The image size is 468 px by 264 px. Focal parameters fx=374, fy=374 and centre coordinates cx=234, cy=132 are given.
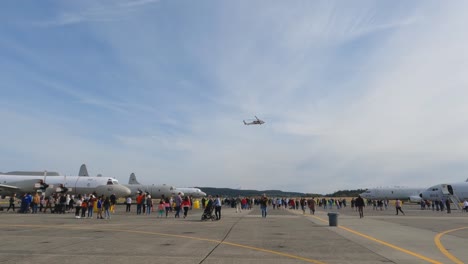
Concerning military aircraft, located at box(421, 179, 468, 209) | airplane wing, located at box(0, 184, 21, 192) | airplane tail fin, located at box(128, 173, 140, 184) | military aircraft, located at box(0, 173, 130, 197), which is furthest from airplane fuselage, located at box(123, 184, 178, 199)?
military aircraft, located at box(421, 179, 468, 209)

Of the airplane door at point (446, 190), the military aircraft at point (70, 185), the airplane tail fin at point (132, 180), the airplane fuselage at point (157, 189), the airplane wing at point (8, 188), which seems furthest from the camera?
the airplane tail fin at point (132, 180)

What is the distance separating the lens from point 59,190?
44.3 metres

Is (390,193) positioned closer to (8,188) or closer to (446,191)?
(446,191)

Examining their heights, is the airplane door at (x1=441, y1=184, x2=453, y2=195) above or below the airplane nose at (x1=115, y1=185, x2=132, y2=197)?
above

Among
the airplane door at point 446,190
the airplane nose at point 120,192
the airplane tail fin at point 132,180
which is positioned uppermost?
the airplane tail fin at point 132,180

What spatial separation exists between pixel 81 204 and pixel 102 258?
18.0 meters

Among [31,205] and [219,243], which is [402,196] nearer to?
[31,205]

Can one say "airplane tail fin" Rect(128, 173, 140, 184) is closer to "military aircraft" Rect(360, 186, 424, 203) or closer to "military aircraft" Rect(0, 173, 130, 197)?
"military aircraft" Rect(0, 173, 130, 197)

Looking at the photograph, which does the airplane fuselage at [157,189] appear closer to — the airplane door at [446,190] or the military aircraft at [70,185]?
the military aircraft at [70,185]

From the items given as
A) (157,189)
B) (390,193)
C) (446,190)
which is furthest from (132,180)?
(446,190)

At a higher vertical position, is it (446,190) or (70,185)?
(70,185)

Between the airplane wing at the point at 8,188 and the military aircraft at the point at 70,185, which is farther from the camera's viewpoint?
the military aircraft at the point at 70,185

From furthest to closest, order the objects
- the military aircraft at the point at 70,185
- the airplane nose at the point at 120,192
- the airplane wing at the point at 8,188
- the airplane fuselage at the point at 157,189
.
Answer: the airplane fuselage at the point at 157,189, the airplane nose at the point at 120,192, the military aircraft at the point at 70,185, the airplane wing at the point at 8,188

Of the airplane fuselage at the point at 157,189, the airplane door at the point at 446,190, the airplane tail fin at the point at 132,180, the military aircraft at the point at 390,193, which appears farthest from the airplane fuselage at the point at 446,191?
→ the airplane tail fin at the point at 132,180
